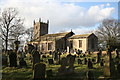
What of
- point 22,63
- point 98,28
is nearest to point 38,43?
point 98,28

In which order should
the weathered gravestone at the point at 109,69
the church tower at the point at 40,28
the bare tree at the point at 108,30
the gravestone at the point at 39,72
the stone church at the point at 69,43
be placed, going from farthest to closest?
1. the church tower at the point at 40,28
2. the bare tree at the point at 108,30
3. the stone church at the point at 69,43
4. the weathered gravestone at the point at 109,69
5. the gravestone at the point at 39,72

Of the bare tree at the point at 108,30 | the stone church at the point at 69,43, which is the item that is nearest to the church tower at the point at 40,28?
the stone church at the point at 69,43

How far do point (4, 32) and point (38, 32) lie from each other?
27434 mm

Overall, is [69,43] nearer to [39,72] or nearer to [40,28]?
[40,28]

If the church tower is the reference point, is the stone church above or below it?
below

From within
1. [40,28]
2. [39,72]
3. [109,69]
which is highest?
[40,28]

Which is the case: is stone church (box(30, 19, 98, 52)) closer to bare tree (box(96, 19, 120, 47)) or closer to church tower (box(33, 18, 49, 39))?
bare tree (box(96, 19, 120, 47))

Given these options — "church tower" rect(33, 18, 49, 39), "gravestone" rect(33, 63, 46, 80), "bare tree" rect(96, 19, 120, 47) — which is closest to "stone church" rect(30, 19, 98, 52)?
"bare tree" rect(96, 19, 120, 47)

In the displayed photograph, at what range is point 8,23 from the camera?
31766 mm

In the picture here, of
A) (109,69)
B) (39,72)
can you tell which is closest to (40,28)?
(39,72)

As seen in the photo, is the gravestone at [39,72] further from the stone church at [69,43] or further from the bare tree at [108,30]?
the bare tree at [108,30]

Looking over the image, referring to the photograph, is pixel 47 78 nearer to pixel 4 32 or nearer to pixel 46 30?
pixel 4 32

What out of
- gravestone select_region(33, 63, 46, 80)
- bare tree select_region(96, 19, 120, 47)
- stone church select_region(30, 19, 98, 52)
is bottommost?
gravestone select_region(33, 63, 46, 80)

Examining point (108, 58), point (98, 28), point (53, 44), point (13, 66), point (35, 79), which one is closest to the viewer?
point (35, 79)
